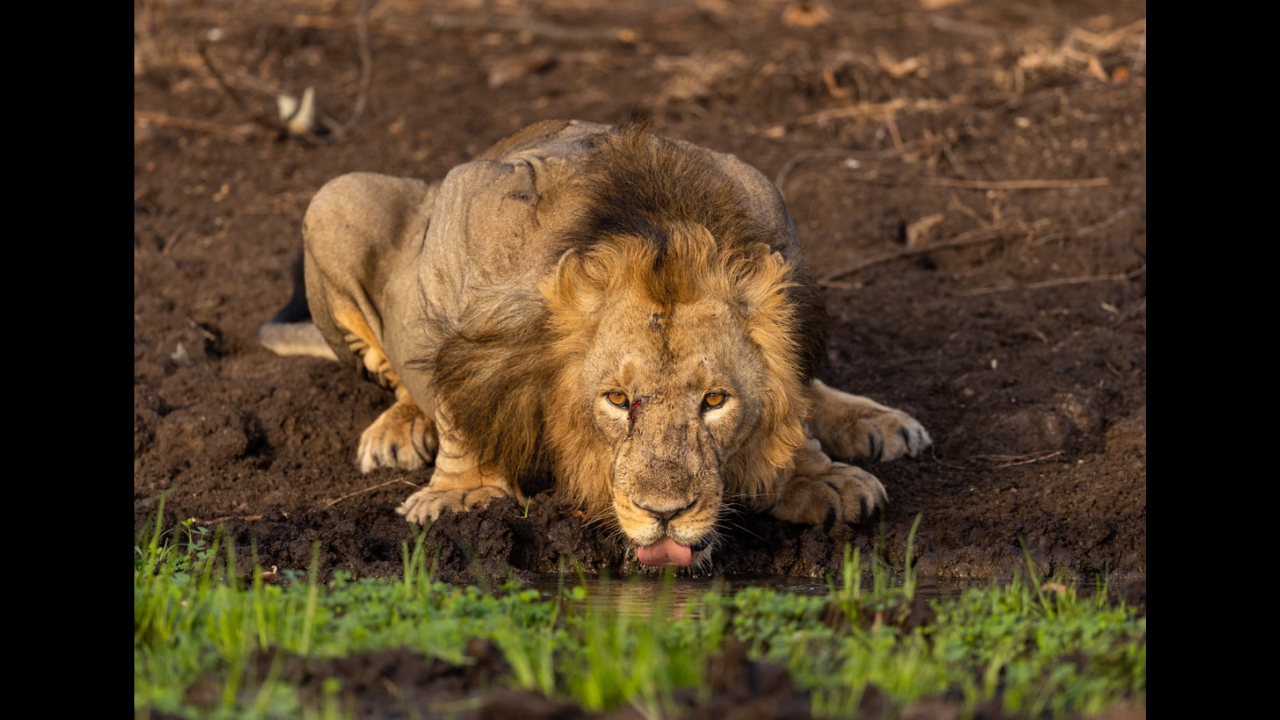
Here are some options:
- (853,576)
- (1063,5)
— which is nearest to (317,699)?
(853,576)

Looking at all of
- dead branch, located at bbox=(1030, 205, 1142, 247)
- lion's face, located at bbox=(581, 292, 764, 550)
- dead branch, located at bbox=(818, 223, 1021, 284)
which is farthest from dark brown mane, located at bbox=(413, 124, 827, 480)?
dead branch, located at bbox=(1030, 205, 1142, 247)

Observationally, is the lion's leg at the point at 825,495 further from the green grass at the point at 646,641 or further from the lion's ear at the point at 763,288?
the green grass at the point at 646,641

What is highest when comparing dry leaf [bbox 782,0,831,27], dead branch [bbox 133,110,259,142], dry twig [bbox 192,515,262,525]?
dry leaf [bbox 782,0,831,27]

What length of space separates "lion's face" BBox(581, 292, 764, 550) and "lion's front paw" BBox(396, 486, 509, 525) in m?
0.92

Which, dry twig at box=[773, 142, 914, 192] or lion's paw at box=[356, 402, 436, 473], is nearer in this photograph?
lion's paw at box=[356, 402, 436, 473]

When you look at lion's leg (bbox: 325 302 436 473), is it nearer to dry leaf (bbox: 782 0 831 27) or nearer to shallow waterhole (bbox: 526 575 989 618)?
shallow waterhole (bbox: 526 575 989 618)

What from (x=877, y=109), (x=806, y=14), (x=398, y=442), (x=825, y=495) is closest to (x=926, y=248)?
(x=877, y=109)

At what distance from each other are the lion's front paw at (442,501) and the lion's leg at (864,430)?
136 centimetres

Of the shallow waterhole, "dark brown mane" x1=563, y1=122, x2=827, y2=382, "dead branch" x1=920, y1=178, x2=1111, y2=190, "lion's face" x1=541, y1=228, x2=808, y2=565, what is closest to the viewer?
the shallow waterhole

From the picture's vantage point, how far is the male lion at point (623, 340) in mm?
4543

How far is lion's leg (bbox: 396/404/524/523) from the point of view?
5.41 m

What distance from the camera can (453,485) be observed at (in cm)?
561

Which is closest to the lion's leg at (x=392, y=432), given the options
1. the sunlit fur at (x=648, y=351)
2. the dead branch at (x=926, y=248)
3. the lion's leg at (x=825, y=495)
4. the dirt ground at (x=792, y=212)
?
the dirt ground at (x=792, y=212)

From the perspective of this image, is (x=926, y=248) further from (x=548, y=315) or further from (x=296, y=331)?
(x=548, y=315)
